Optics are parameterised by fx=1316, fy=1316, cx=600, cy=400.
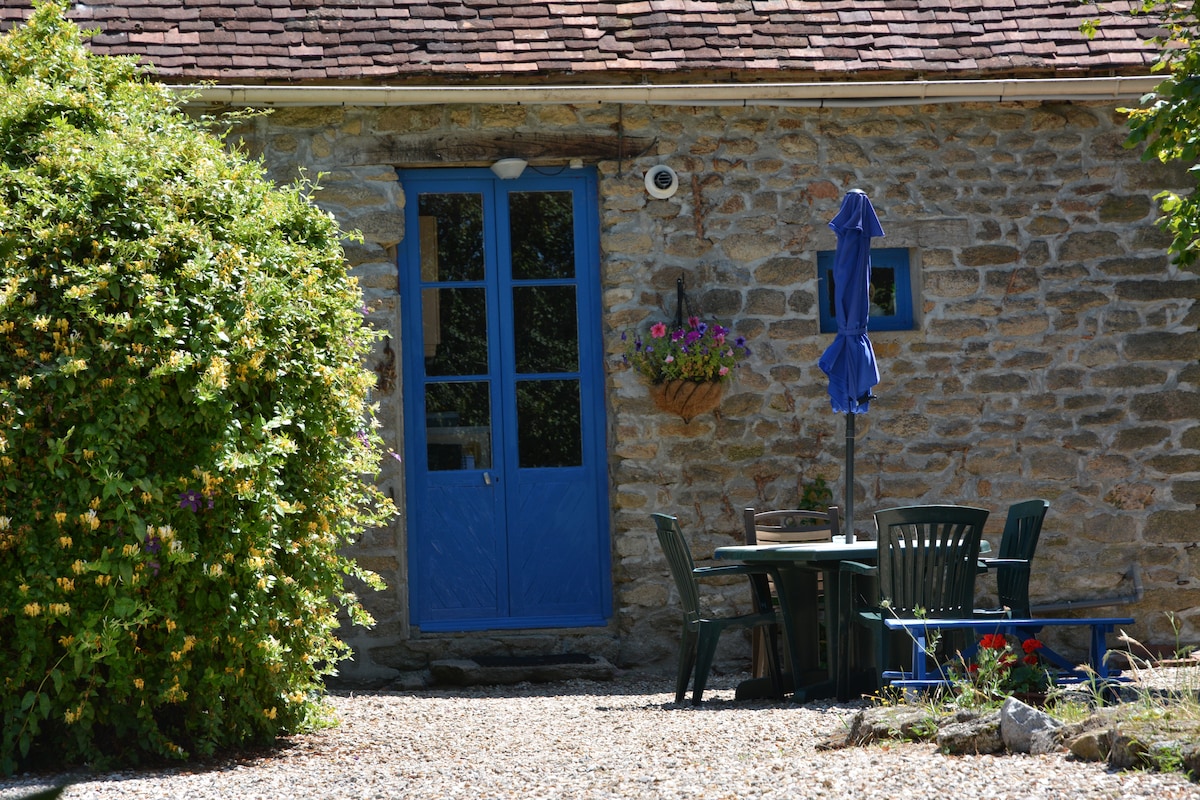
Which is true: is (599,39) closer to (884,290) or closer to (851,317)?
(884,290)

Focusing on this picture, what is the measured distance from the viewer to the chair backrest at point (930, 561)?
16.6 ft

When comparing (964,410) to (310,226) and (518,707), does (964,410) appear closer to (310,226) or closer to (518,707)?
(518,707)

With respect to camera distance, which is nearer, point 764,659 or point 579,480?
point 764,659

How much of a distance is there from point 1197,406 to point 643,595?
3.30 metres

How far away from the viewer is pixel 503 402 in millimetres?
7336

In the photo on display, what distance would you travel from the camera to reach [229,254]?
4523mm

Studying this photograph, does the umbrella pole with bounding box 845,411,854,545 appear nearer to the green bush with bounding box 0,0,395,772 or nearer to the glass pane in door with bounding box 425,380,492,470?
the glass pane in door with bounding box 425,380,492,470

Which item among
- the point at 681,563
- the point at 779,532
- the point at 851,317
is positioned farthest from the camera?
the point at 779,532

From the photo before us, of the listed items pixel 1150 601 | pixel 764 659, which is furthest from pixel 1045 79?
pixel 764 659

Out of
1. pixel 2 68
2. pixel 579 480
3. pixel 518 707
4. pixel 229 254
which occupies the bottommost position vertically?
pixel 518 707

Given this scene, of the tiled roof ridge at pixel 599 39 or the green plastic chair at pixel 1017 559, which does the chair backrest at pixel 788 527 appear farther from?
the tiled roof ridge at pixel 599 39

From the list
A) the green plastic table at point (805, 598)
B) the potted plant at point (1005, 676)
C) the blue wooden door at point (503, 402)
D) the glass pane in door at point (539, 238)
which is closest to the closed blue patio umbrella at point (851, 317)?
the green plastic table at point (805, 598)

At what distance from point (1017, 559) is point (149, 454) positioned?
12.3 ft

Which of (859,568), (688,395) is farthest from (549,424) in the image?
(859,568)
